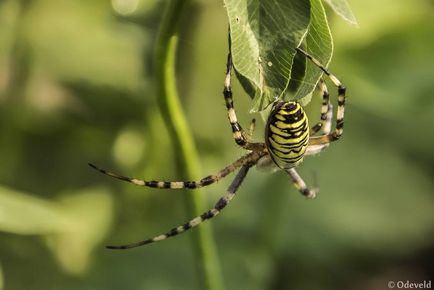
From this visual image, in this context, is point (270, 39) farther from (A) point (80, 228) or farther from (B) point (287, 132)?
(A) point (80, 228)

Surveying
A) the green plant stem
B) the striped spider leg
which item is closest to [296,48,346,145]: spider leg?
the striped spider leg

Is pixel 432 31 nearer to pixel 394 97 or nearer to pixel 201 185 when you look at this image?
pixel 394 97

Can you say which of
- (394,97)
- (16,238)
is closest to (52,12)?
(16,238)

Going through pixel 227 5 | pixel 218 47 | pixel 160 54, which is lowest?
pixel 218 47

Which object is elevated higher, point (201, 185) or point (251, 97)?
point (251, 97)

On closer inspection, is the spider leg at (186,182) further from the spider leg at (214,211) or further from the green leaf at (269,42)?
→ the green leaf at (269,42)

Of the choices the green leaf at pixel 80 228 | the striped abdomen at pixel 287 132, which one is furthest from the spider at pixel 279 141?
the green leaf at pixel 80 228

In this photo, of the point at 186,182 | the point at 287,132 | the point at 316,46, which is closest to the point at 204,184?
the point at 186,182
